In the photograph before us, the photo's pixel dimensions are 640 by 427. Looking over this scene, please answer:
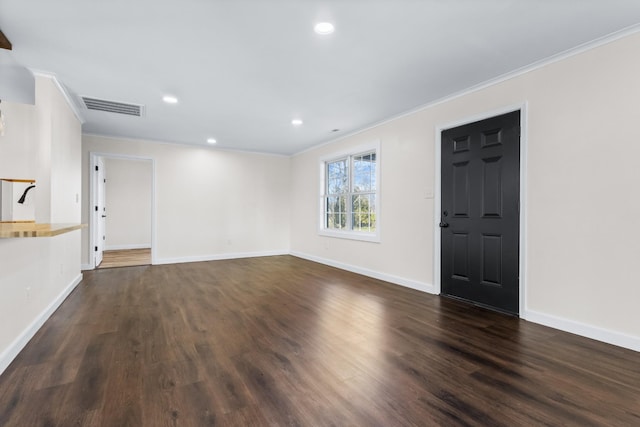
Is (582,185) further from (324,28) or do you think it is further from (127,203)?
(127,203)

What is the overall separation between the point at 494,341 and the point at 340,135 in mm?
4040

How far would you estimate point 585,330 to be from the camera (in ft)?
8.32

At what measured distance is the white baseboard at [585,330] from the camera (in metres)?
2.30

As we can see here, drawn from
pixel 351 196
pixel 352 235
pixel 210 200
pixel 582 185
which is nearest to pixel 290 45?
pixel 582 185

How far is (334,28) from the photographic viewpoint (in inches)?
89.7

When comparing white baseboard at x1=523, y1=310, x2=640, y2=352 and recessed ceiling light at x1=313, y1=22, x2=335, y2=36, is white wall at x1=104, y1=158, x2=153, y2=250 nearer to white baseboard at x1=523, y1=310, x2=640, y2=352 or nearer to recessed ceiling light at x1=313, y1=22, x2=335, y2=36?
recessed ceiling light at x1=313, y1=22, x2=335, y2=36

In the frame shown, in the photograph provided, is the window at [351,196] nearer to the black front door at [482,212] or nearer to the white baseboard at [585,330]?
the black front door at [482,212]

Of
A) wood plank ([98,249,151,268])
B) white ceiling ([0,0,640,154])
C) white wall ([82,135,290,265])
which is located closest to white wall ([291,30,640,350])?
white ceiling ([0,0,640,154])

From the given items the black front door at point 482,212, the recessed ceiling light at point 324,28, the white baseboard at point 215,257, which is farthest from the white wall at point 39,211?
the black front door at point 482,212

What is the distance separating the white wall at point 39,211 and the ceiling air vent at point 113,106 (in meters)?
0.24

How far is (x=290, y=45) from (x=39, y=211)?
288cm

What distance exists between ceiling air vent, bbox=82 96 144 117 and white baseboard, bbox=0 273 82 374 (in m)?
2.31

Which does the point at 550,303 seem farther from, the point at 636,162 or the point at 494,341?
the point at 636,162

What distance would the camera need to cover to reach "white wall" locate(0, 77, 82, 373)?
2170 mm
